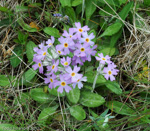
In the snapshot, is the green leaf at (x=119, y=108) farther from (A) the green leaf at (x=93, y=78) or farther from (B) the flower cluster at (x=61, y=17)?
(B) the flower cluster at (x=61, y=17)

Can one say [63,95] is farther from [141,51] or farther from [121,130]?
[141,51]

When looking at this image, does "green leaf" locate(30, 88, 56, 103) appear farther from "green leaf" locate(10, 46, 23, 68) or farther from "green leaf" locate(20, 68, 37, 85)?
"green leaf" locate(10, 46, 23, 68)

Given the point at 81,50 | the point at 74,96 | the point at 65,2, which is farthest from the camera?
the point at 65,2

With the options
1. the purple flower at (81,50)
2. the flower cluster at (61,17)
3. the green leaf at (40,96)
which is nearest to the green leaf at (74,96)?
the green leaf at (40,96)

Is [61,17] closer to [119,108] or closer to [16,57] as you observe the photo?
[16,57]

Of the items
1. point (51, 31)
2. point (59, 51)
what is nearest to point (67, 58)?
point (59, 51)

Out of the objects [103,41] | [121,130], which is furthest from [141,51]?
[121,130]
